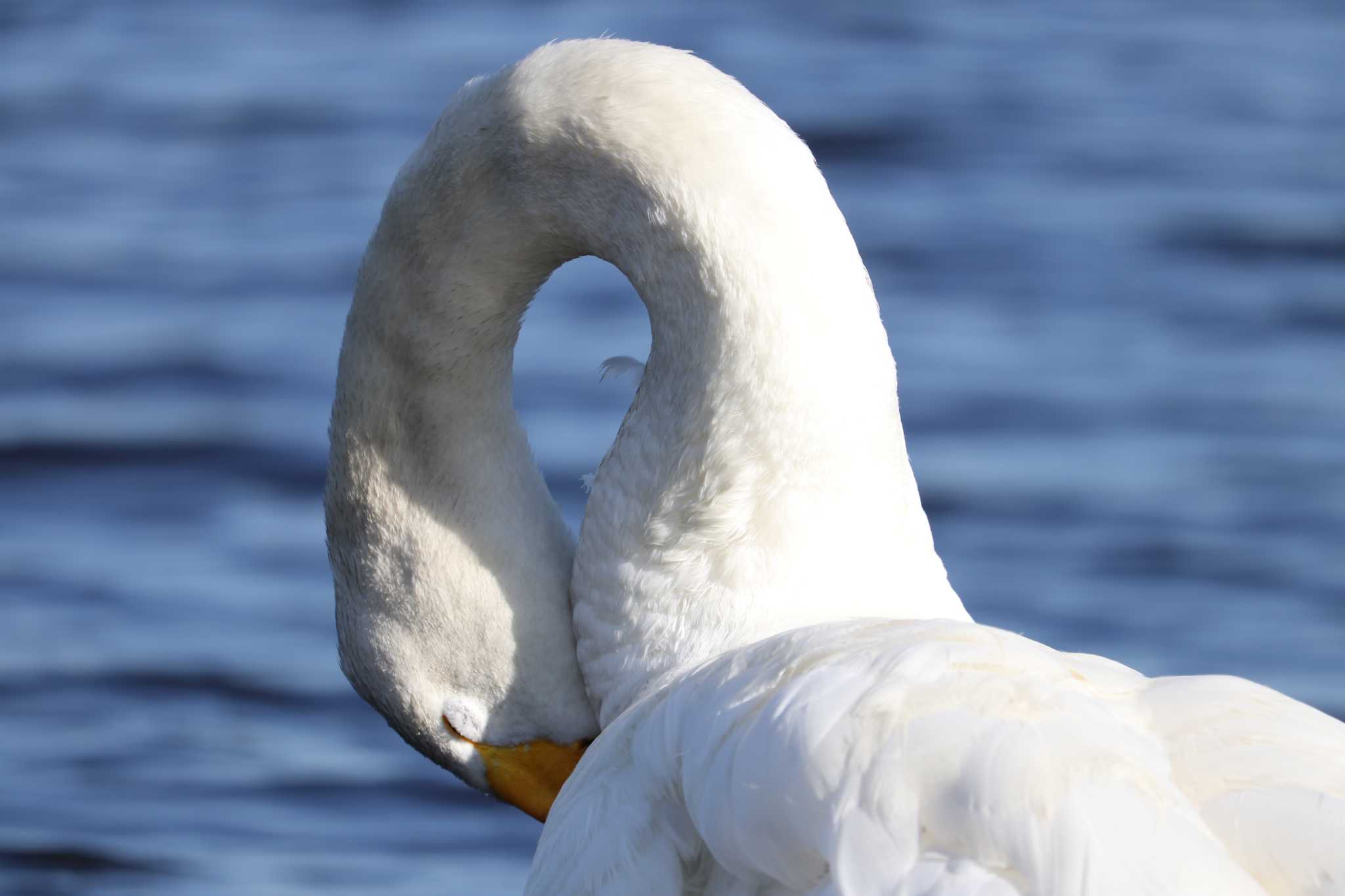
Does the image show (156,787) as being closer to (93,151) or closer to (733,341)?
(733,341)

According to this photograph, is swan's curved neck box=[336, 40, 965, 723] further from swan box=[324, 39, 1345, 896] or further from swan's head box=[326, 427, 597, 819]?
swan's head box=[326, 427, 597, 819]

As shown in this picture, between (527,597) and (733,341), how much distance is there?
0.56 meters

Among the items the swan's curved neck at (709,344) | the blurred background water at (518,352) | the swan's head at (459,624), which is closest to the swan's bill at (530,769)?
the swan's head at (459,624)

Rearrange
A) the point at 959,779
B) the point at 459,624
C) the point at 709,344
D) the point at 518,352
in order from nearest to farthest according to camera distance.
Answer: the point at 959,779 < the point at 709,344 < the point at 459,624 < the point at 518,352

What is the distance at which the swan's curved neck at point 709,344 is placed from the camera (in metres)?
3.30

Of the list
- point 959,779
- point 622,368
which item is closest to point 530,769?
point 622,368

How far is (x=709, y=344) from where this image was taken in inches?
131

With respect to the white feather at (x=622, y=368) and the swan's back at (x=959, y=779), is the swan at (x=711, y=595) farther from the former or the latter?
the white feather at (x=622, y=368)

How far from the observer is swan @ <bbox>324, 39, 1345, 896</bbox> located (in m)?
2.60

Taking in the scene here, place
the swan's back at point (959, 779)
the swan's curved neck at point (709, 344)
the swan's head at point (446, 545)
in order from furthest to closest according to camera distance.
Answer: the swan's head at point (446, 545) → the swan's curved neck at point (709, 344) → the swan's back at point (959, 779)

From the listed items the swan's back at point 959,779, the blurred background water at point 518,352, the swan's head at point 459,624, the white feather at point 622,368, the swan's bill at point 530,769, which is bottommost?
the blurred background water at point 518,352

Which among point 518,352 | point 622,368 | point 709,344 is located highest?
point 709,344

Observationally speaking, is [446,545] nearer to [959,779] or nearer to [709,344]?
[709,344]

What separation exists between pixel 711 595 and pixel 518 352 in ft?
18.1
